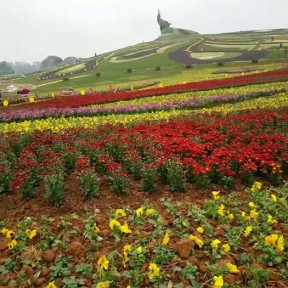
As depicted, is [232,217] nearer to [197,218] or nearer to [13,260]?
[197,218]

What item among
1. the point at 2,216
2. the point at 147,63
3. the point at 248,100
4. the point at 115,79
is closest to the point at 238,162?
the point at 2,216

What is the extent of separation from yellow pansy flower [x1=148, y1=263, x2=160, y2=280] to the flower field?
1 cm

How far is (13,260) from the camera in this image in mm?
4625

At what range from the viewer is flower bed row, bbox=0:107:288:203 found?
663cm

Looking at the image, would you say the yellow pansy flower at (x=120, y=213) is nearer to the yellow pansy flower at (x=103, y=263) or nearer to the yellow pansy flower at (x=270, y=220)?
the yellow pansy flower at (x=103, y=263)

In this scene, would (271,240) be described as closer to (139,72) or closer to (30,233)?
(30,233)

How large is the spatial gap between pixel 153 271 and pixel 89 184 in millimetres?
2755

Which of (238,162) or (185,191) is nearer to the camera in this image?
(185,191)

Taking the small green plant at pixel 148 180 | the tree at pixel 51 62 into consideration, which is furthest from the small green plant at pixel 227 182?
the tree at pixel 51 62

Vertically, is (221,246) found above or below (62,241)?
below

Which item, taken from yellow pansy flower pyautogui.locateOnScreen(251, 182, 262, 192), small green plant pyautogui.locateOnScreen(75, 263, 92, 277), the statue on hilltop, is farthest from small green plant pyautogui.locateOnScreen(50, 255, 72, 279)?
the statue on hilltop

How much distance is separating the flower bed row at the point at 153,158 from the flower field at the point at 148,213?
3 centimetres

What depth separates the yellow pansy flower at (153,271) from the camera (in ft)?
12.7

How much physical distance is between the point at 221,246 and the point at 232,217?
22.9 inches
